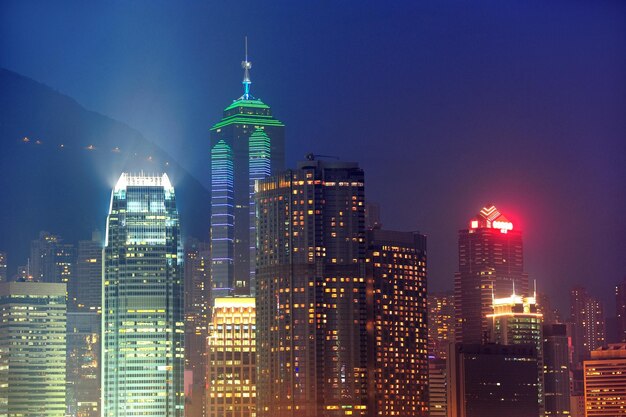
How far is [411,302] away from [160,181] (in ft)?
29.8

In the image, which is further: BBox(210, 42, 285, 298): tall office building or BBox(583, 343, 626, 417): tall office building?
BBox(583, 343, 626, 417): tall office building

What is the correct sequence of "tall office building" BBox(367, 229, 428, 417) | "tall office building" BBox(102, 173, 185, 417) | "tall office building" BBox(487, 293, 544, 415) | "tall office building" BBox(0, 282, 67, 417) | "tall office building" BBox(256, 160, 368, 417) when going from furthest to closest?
"tall office building" BBox(487, 293, 544, 415) → "tall office building" BBox(0, 282, 67, 417) → "tall office building" BBox(102, 173, 185, 417) → "tall office building" BBox(367, 229, 428, 417) → "tall office building" BBox(256, 160, 368, 417)

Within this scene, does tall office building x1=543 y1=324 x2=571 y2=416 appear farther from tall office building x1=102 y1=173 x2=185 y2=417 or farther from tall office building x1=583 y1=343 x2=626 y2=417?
tall office building x1=102 y1=173 x2=185 y2=417

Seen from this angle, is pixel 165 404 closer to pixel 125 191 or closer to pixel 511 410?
pixel 125 191

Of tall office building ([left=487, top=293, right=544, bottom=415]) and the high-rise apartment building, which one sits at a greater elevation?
the high-rise apartment building

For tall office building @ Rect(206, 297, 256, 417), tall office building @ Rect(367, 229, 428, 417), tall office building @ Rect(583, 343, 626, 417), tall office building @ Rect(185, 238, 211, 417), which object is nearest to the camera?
tall office building @ Rect(367, 229, 428, 417)

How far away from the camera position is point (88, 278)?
234ft

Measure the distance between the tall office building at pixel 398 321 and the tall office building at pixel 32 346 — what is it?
12466 mm

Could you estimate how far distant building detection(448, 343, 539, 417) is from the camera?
64.9 metres

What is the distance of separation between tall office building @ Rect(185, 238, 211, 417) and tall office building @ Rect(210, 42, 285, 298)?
0.58 m

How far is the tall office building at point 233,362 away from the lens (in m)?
60.4

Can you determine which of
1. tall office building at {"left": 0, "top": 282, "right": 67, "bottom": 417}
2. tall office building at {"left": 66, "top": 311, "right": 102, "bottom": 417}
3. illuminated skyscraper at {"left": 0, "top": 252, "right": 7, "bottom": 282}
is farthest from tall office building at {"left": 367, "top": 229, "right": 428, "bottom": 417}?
illuminated skyscraper at {"left": 0, "top": 252, "right": 7, "bottom": 282}

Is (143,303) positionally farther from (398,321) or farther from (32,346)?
(398,321)

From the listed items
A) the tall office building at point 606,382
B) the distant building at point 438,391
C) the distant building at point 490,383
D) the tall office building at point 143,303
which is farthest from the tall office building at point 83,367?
the tall office building at point 606,382
